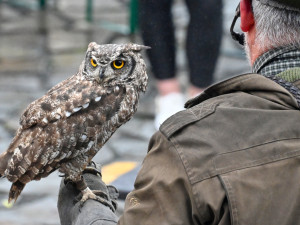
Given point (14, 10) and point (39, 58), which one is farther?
point (14, 10)

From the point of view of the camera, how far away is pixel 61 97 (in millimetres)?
2742

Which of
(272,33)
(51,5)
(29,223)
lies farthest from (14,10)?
(272,33)

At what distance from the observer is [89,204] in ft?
7.88

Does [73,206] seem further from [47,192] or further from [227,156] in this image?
[47,192]

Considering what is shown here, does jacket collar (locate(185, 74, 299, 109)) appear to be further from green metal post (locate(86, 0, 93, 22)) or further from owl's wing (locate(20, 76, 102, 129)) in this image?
green metal post (locate(86, 0, 93, 22))

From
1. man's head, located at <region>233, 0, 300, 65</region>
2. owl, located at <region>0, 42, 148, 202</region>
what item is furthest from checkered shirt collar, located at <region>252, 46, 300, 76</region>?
owl, located at <region>0, 42, 148, 202</region>

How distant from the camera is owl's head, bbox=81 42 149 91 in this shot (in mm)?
2834

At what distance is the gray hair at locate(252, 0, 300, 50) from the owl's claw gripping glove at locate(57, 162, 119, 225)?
83cm

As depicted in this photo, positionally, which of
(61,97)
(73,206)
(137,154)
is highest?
(61,97)

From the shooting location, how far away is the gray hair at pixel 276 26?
1717mm

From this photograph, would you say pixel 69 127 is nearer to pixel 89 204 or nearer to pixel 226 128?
pixel 89 204

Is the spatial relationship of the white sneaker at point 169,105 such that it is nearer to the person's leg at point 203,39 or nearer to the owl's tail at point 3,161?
the person's leg at point 203,39

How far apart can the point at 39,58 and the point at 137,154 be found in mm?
2448

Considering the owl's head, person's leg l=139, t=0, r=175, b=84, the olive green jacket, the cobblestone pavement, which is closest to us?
the olive green jacket
